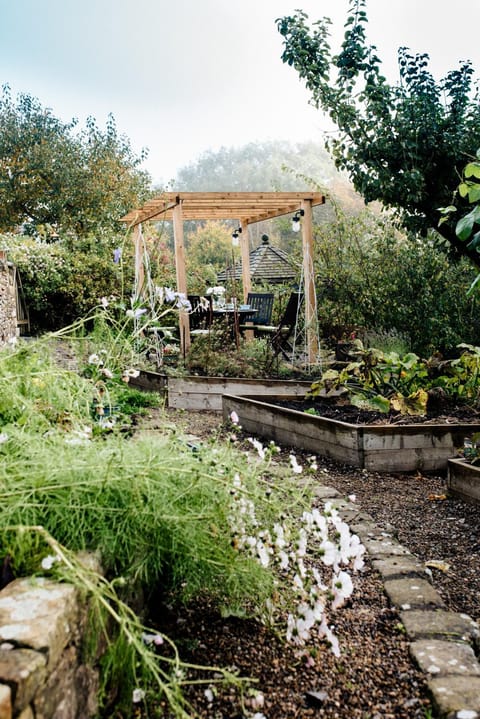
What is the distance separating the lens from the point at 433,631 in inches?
75.5

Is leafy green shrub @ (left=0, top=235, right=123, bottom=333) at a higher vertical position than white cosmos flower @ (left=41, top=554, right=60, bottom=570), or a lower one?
higher

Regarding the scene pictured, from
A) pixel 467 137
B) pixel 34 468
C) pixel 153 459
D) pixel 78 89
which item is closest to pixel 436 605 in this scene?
pixel 153 459

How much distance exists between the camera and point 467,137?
621cm

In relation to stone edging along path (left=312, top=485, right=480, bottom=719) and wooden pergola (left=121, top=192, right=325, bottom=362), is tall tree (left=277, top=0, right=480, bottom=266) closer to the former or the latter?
wooden pergola (left=121, top=192, right=325, bottom=362)

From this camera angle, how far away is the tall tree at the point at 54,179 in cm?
1616

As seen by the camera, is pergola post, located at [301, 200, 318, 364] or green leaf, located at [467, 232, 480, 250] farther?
pergola post, located at [301, 200, 318, 364]

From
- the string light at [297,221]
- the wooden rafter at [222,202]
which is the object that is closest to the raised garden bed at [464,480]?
the wooden rafter at [222,202]

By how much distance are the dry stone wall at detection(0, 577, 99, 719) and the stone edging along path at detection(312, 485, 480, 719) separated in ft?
3.01

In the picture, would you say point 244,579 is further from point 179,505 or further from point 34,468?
point 34,468

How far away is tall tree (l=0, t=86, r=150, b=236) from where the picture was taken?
1616 cm

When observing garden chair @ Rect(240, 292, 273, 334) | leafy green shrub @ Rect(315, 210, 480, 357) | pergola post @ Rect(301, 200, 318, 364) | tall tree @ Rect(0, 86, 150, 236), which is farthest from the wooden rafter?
tall tree @ Rect(0, 86, 150, 236)

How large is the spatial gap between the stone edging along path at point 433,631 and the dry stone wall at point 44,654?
36.1 inches

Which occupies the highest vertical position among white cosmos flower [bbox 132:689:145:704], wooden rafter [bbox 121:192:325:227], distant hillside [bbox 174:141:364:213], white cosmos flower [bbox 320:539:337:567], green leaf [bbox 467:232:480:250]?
distant hillside [bbox 174:141:364:213]

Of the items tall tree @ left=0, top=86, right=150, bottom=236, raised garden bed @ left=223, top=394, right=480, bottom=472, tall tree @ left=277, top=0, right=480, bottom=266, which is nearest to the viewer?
raised garden bed @ left=223, top=394, right=480, bottom=472
